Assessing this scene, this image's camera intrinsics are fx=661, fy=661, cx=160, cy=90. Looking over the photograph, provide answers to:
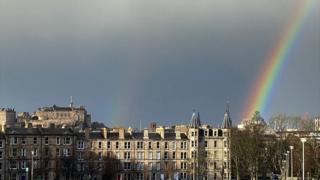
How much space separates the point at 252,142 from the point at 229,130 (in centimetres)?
2946

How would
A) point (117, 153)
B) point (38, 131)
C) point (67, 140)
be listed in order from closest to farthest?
point (38, 131) < point (67, 140) < point (117, 153)

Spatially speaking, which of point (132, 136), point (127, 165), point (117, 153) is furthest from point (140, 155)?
point (117, 153)

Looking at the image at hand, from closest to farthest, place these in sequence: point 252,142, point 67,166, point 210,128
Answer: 1. point 252,142
2. point 67,166
3. point 210,128

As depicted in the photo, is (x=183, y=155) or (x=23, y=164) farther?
(x=183, y=155)

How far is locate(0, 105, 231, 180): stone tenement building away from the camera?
156 meters

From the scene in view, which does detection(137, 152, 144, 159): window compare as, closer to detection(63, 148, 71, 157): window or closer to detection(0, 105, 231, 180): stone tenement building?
detection(0, 105, 231, 180): stone tenement building

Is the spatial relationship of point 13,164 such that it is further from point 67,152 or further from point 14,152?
point 67,152

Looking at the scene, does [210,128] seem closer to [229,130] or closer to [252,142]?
[229,130]

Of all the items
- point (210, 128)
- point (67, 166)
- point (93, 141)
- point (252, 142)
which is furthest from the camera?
point (210, 128)

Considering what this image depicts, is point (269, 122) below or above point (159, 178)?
above

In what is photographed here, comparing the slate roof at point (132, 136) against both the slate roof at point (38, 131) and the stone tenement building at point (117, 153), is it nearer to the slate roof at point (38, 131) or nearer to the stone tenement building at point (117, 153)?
the stone tenement building at point (117, 153)

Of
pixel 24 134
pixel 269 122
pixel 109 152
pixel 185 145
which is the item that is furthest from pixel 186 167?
pixel 24 134

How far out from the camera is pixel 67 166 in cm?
15625

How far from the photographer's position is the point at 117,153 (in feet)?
558
